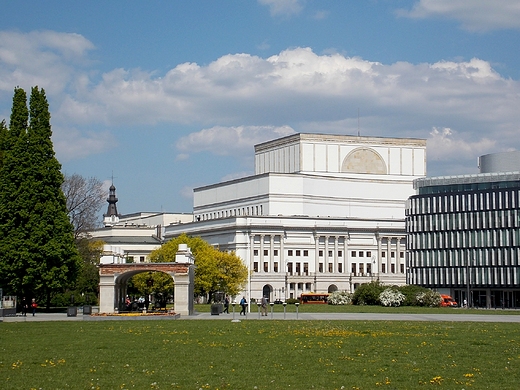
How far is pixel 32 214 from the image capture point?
82.4m

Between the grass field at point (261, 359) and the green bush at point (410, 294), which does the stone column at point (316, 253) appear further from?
the grass field at point (261, 359)

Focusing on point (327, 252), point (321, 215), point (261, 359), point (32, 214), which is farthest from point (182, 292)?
point (321, 215)

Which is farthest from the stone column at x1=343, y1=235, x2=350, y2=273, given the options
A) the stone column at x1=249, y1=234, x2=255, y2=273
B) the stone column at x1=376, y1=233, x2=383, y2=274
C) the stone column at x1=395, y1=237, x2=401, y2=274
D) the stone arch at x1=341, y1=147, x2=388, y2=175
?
the stone column at x1=249, y1=234, x2=255, y2=273

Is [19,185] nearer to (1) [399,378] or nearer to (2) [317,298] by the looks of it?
(1) [399,378]

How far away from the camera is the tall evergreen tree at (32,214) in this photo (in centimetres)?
8156

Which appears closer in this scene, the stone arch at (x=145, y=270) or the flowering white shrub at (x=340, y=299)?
the stone arch at (x=145, y=270)

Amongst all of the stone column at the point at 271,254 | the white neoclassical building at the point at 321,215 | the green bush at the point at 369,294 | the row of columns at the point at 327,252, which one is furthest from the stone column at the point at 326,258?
the green bush at the point at 369,294

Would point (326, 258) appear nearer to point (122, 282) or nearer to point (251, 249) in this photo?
point (251, 249)

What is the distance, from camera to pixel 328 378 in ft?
89.0

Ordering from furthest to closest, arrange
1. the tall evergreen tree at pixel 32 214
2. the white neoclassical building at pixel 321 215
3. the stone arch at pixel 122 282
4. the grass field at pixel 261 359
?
the white neoclassical building at pixel 321 215, the tall evergreen tree at pixel 32 214, the stone arch at pixel 122 282, the grass field at pixel 261 359

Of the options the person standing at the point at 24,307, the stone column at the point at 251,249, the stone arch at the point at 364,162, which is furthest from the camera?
the stone arch at the point at 364,162

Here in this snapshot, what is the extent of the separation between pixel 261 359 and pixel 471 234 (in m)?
121

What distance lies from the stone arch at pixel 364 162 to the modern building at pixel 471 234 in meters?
28.8

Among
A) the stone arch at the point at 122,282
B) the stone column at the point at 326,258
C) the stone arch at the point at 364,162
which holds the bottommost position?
the stone arch at the point at 122,282
